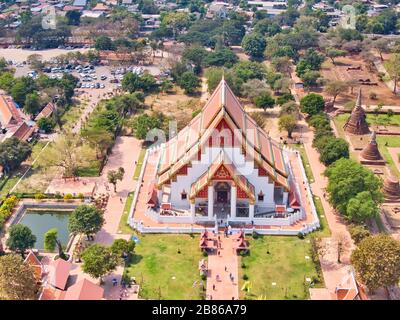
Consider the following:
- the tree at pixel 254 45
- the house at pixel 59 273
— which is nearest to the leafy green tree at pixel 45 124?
the house at pixel 59 273

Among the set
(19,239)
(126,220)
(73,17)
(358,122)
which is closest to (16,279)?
(19,239)

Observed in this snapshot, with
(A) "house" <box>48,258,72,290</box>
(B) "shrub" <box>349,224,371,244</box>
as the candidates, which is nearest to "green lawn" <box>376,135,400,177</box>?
(B) "shrub" <box>349,224,371,244</box>

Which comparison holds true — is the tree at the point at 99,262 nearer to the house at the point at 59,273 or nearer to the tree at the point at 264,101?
the house at the point at 59,273

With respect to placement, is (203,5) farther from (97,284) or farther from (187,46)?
(97,284)

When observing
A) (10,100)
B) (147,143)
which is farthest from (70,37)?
(147,143)

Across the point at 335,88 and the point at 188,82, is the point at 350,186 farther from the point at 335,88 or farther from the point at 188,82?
the point at 188,82
